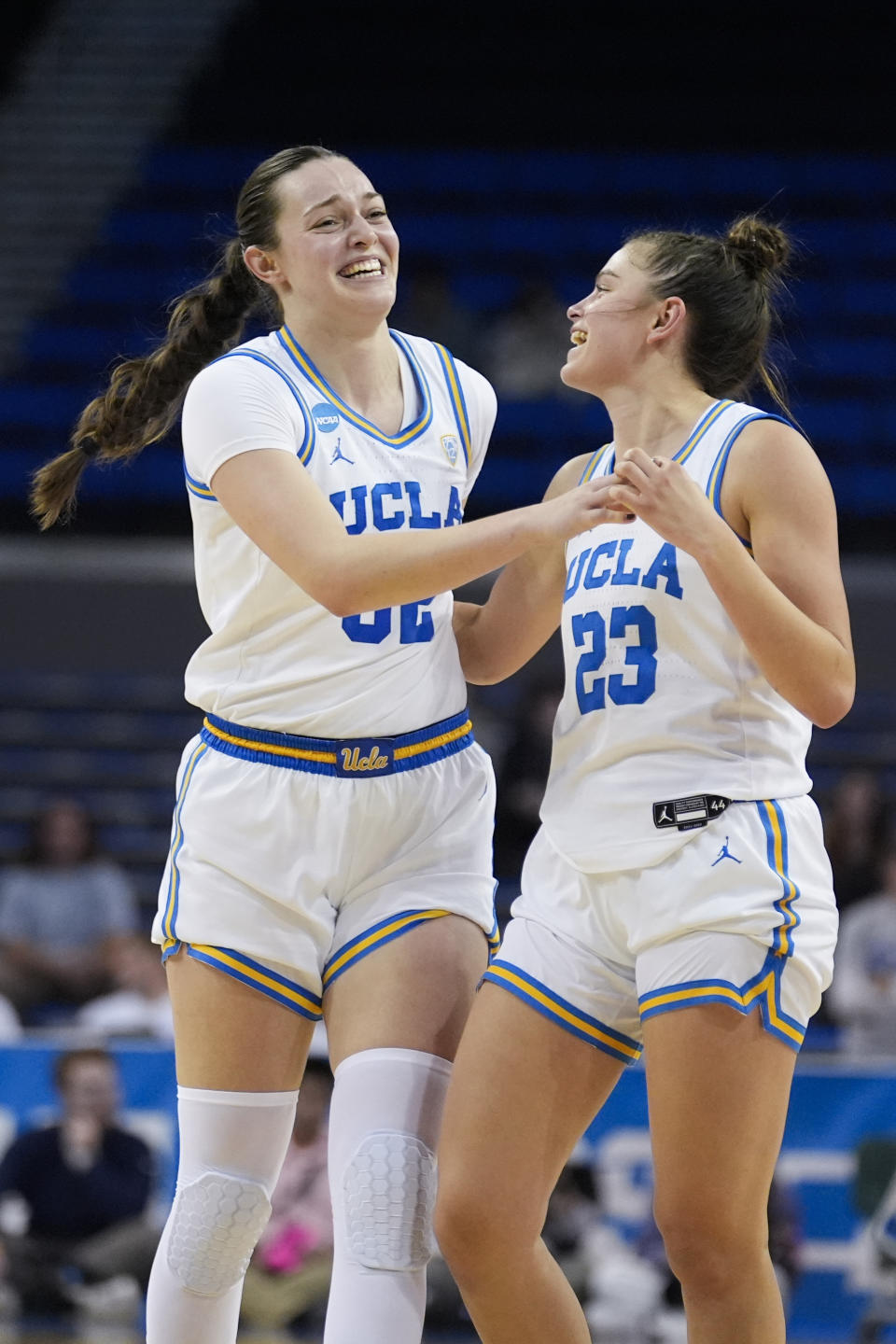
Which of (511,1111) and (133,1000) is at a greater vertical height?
(511,1111)

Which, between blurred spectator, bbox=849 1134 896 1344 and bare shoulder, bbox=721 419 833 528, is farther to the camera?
blurred spectator, bbox=849 1134 896 1344

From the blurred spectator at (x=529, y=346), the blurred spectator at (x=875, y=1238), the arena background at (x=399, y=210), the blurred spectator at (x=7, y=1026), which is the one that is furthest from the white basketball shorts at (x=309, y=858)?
the blurred spectator at (x=529, y=346)

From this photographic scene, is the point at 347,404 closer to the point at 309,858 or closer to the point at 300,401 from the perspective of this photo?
the point at 300,401

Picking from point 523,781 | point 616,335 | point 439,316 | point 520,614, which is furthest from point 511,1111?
point 439,316

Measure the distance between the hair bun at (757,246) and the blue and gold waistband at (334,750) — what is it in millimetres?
1035

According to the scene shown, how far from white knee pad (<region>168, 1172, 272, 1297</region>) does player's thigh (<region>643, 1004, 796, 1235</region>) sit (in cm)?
71

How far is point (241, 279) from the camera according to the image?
11.8 ft

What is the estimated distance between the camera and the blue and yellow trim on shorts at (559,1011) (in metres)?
3.05

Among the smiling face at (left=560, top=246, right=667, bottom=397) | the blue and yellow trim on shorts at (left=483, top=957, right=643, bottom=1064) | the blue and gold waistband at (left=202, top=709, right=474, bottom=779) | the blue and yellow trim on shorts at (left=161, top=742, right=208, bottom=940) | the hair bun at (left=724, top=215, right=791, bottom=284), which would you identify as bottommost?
the blue and yellow trim on shorts at (left=483, top=957, right=643, bottom=1064)

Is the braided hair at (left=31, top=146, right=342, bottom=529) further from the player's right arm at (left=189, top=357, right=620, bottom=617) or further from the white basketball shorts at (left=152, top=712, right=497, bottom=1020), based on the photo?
the white basketball shorts at (left=152, top=712, right=497, bottom=1020)

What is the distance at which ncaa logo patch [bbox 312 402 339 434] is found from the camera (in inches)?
127

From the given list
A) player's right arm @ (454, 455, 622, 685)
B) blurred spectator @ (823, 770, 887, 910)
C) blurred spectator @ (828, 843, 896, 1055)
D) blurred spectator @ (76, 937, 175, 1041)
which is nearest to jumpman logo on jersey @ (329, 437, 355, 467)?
player's right arm @ (454, 455, 622, 685)

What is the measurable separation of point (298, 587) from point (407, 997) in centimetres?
73

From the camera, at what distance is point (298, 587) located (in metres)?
3.21
